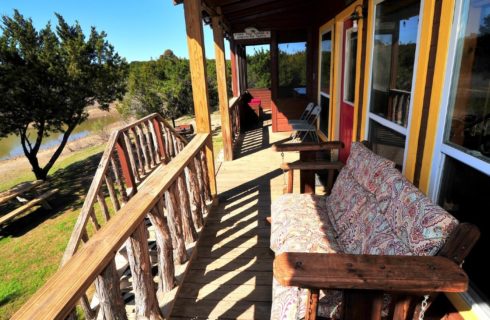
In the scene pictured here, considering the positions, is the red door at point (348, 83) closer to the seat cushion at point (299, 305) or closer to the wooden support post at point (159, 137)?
the seat cushion at point (299, 305)

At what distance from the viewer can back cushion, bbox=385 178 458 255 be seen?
3.41ft

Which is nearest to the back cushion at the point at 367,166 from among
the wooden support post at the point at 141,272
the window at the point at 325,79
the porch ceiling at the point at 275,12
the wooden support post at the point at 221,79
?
the wooden support post at the point at 141,272

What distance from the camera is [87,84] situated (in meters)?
10.5

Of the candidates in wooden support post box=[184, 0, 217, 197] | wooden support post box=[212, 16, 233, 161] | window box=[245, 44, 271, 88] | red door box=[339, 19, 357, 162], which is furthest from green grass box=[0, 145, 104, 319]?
window box=[245, 44, 271, 88]

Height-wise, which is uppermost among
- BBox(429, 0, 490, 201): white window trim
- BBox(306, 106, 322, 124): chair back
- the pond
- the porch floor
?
BBox(429, 0, 490, 201): white window trim

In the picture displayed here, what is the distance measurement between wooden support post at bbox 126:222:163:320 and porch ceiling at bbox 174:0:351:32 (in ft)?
10.3

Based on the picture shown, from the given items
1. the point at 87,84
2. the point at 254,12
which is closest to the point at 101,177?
the point at 254,12

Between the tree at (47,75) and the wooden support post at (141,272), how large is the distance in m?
9.42

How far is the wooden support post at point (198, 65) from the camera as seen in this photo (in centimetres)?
259

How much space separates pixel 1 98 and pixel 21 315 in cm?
986

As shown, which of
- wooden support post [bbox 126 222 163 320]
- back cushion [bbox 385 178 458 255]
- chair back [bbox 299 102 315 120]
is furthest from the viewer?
chair back [bbox 299 102 315 120]

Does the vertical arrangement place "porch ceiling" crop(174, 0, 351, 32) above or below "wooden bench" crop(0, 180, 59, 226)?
above

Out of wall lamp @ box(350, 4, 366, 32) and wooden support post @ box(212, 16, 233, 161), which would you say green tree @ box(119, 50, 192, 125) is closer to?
wooden support post @ box(212, 16, 233, 161)

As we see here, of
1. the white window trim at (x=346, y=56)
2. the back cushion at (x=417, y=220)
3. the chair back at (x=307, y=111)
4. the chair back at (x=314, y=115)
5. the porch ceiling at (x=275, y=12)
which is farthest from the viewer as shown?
the chair back at (x=307, y=111)
